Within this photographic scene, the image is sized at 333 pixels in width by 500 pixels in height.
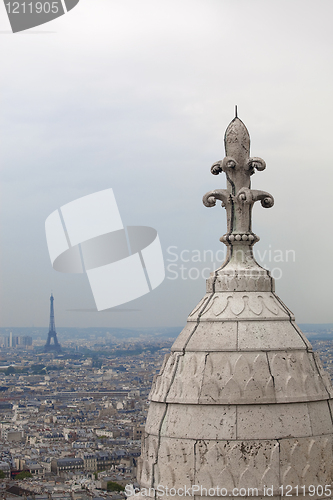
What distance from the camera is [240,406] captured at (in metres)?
5.91

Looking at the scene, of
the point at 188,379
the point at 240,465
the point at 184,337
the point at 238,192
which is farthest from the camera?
the point at 238,192

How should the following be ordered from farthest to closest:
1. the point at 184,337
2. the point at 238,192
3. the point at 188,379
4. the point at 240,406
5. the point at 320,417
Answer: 1. the point at 238,192
2. the point at 184,337
3. the point at 188,379
4. the point at 320,417
5. the point at 240,406

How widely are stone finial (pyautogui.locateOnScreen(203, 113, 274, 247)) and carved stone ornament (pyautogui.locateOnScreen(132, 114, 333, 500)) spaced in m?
0.34

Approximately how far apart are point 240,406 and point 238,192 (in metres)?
2.01

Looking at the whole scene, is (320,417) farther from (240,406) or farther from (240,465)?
(240,465)

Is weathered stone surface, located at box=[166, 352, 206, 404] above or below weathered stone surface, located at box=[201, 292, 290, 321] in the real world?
below

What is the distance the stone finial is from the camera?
6734mm

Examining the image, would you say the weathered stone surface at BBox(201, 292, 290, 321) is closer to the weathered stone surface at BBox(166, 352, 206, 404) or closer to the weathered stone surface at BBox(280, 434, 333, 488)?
the weathered stone surface at BBox(166, 352, 206, 404)

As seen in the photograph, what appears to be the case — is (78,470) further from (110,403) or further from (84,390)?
(84,390)

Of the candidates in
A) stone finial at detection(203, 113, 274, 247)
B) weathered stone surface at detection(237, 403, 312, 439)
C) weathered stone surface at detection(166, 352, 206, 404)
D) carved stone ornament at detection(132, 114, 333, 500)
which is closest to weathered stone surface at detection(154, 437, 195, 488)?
carved stone ornament at detection(132, 114, 333, 500)

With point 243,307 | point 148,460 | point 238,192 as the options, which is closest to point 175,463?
point 148,460

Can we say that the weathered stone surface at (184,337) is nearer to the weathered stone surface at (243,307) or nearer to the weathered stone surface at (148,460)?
the weathered stone surface at (243,307)

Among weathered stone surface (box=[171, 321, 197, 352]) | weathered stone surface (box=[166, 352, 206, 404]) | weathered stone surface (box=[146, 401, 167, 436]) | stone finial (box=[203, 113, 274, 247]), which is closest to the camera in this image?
weathered stone surface (box=[166, 352, 206, 404])

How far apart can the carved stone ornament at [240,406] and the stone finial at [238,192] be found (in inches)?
13.5
